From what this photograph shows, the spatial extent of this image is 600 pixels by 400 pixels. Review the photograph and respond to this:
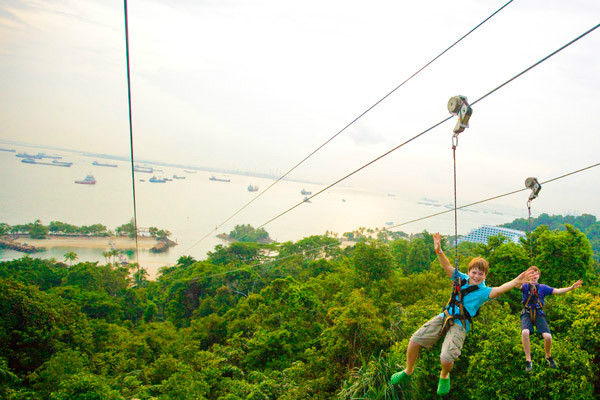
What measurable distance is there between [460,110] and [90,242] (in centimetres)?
6823

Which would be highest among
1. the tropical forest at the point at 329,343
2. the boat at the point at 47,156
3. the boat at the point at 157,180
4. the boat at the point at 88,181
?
the boat at the point at 47,156

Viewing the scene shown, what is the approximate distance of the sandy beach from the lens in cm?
5453

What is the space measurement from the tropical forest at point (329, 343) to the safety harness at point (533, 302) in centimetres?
79

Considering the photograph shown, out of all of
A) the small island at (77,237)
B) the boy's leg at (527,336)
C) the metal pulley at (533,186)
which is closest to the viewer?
the boy's leg at (527,336)

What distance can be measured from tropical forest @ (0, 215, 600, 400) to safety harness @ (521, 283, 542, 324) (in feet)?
2.58

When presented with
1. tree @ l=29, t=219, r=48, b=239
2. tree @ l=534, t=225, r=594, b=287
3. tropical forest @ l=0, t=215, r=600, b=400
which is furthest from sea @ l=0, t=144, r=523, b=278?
tree @ l=534, t=225, r=594, b=287

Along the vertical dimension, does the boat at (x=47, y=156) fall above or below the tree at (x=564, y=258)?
above

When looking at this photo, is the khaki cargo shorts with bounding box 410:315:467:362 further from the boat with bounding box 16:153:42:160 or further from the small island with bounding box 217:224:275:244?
the boat with bounding box 16:153:42:160

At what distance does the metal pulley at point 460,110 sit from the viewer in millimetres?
2984

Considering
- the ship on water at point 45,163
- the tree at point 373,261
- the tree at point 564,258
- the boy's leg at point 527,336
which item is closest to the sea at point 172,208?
the ship on water at point 45,163

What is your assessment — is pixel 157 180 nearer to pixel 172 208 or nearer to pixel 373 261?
pixel 172 208

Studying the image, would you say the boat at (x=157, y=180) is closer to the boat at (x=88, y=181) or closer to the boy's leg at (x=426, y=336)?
the boat at (x=88, y=181)

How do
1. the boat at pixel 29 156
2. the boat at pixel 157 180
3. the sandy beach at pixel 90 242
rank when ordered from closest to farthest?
the sandy beach at pixel 90 242 → the boat at pixel 29 156 → the boat at pixel 157 180

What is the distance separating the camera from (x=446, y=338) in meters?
3.08
